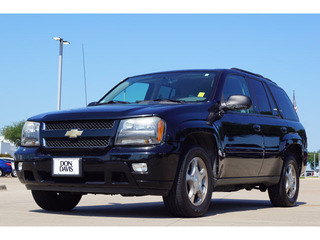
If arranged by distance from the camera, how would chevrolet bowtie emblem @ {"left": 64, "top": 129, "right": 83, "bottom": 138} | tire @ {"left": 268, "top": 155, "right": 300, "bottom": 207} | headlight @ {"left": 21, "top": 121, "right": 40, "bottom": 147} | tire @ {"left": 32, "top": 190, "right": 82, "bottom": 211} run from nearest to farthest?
chevrolet bowtie emblem @ {"left": 64, "top": 129, "right": 83, "bottom": 138}
headlight @ {"left": 21, "top": 121, "right": 40, "bottom": 147}
tire @ {"left": 32, "top": 190, "right": 82, "bottom": 211}
tire @ {"left": 268, "top": 155, "right": 300, "bottom": 207}

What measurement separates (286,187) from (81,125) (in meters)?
4.09

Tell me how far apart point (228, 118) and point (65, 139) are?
2.12m

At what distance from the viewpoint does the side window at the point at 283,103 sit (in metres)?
9.52

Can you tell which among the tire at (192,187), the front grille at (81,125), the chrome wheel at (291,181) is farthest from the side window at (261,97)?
the front grille at (81,125)

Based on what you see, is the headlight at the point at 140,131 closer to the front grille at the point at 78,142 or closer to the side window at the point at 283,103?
the front grille at the point at 78,142

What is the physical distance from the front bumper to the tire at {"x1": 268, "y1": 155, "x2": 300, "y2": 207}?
3.31m

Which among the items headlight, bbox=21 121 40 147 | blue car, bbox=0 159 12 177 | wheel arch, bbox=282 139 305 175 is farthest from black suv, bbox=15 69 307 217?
blue car, bbox=0 159 12 177

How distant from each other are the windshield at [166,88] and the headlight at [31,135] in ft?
4.36

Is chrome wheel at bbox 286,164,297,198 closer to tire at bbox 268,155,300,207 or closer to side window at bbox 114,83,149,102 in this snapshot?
tire at bbox 268,155,300,207

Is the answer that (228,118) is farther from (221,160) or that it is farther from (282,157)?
(282,157)

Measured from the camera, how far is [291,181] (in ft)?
31.3

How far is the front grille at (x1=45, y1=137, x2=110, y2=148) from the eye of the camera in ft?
21.1

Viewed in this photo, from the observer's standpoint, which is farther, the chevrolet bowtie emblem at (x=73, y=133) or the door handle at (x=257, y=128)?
the door handle at (x=257, y=128)
